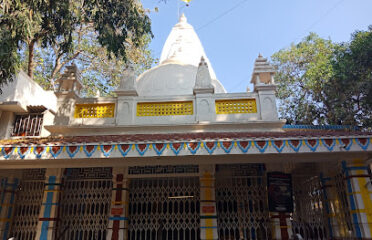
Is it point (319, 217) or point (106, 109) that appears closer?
point (319, 217)

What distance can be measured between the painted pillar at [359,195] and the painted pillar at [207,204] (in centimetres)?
312

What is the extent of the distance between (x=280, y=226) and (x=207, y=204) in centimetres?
182

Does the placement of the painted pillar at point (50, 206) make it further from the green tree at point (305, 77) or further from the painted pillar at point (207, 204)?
the green tree at point (305, 77)

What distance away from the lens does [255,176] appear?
7.14 meters

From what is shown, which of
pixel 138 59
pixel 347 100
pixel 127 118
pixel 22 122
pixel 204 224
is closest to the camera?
pixel 204 224

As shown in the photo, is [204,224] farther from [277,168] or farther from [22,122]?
[22,122]

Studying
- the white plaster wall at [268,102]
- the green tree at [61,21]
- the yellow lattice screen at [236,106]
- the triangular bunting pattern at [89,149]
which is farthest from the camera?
the yellow lattice screen at [236,106]

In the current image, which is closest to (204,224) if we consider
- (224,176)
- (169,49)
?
(224,176)

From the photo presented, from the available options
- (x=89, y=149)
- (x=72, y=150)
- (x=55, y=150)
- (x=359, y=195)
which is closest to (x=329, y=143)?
(x=359, y=195)

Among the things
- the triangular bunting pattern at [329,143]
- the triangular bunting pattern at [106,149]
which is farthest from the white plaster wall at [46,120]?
the triangular bunting pattern at [329,143]

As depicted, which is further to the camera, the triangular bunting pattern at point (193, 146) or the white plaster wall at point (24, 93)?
the white plaster wall at point (24, 93)

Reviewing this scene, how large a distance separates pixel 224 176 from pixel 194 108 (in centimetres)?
202

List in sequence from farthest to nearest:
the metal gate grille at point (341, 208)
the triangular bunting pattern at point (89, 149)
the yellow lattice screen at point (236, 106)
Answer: the yellow lattice screen at point (236, 106)
the metal gate grille at point (341, 208)
the triangular bunting pattern at point (89, 149)

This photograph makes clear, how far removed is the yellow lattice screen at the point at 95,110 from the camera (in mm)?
7773
